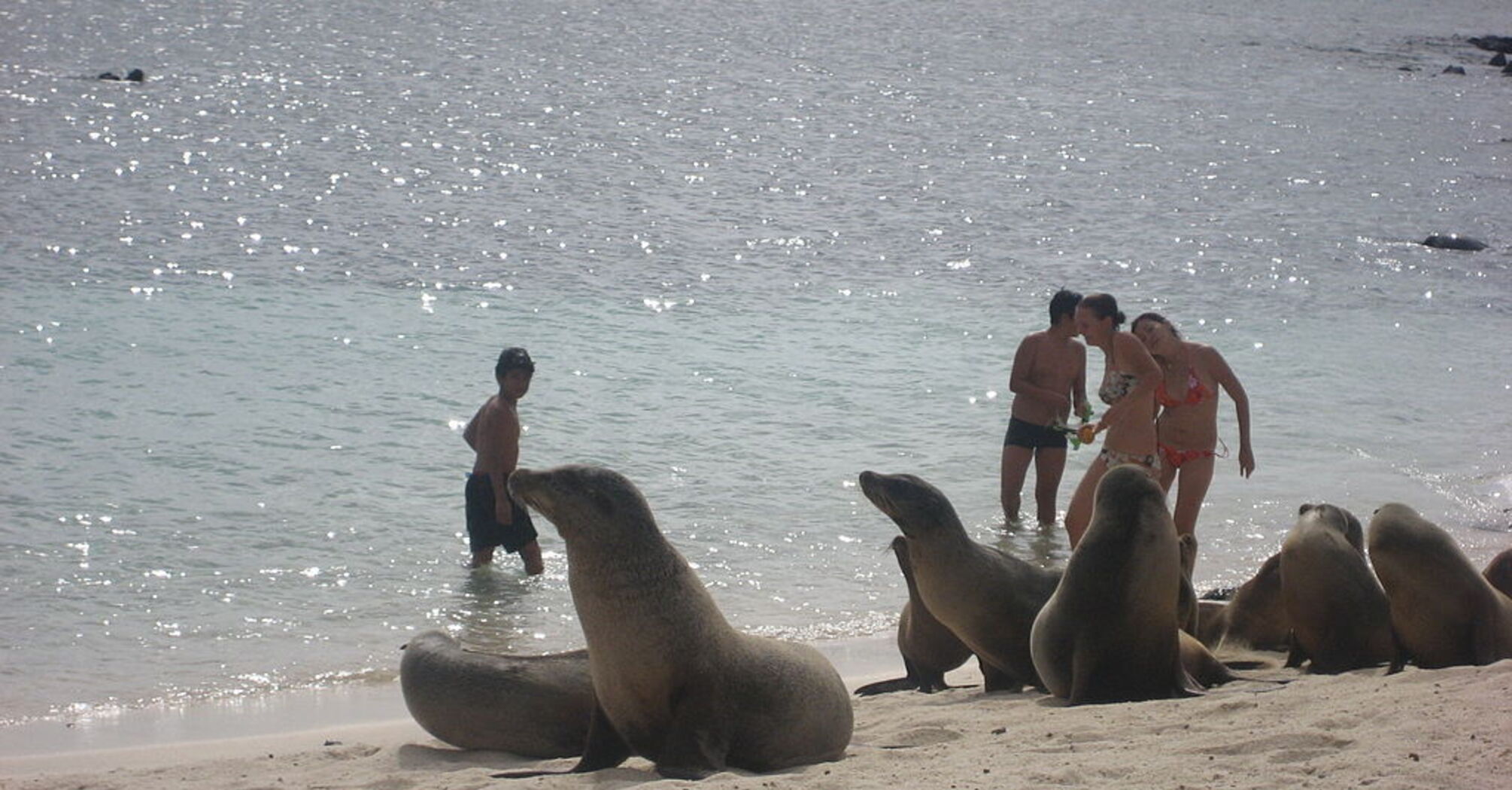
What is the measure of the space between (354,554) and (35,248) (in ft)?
35.7

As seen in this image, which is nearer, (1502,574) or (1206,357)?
(1502,574)

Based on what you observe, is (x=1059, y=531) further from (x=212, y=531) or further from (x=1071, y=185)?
(x=1071, y=185)

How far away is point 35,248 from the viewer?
19.6 m

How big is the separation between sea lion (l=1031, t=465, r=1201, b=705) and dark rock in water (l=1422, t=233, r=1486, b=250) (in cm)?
2048

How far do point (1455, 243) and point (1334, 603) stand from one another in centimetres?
2011

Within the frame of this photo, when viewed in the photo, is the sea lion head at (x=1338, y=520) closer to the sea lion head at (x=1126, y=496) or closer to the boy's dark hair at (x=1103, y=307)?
the sea lion head at (x=1126, y=496)

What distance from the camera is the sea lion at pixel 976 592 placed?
23.1 feet

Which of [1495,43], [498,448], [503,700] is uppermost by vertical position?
[1495,43]

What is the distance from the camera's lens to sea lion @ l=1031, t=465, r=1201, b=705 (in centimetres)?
639

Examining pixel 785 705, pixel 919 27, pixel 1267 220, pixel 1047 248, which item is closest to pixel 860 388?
pixel 1047 248

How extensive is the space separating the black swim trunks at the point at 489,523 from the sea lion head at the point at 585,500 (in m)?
3.65

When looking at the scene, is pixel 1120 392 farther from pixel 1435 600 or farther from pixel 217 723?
pixel 217 723

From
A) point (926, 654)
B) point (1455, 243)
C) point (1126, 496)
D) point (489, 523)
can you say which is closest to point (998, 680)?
point (926, 654)

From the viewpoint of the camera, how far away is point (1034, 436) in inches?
430
